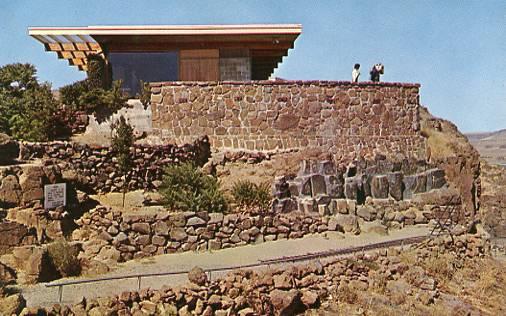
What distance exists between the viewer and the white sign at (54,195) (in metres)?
12.4

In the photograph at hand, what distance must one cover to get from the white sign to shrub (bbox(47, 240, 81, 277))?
84.0 inches

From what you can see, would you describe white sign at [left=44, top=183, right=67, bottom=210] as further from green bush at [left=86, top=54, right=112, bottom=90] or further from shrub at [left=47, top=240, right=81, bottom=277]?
green bush at [left=86, top=54, right=112, bottom=90]

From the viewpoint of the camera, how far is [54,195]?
497 inches

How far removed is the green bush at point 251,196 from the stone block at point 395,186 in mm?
3761

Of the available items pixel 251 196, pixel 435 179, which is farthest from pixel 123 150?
pixel 435 179

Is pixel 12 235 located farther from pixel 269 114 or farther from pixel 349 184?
pixel 269 114

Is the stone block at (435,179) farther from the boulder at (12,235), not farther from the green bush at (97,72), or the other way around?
the green bush at (97,72)

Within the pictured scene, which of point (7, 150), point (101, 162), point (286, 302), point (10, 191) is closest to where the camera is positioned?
point (286, 302)

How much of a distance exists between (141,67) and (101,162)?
633 cm

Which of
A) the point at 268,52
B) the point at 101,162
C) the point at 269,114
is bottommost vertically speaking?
the point at 101,162

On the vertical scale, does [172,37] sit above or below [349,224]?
above

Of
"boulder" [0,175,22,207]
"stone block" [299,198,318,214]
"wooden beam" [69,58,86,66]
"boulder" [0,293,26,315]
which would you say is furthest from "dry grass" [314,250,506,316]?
"wooden beam" [69,58,86,66]

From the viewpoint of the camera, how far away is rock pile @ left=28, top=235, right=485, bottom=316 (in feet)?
29.3

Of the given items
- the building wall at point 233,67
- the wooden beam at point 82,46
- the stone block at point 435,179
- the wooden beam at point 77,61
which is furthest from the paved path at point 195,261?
the wooden beam at point 77,61
